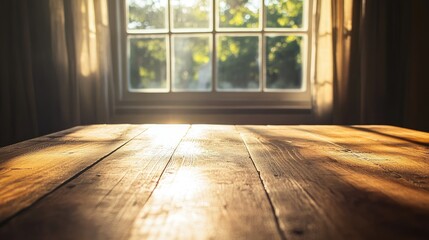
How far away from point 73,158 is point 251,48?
5.85ft

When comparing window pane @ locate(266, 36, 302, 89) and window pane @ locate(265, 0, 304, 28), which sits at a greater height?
window pane @ locate(265, 0, 304, 28)

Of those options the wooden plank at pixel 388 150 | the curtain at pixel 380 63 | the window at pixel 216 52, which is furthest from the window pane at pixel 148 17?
the wooden plank at pixel 388 150

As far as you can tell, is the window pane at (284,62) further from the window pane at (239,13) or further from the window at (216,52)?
the window pane at (239,13)

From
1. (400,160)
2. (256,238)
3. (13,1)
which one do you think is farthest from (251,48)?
(256,238)

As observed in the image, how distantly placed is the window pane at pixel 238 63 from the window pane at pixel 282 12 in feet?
0.49

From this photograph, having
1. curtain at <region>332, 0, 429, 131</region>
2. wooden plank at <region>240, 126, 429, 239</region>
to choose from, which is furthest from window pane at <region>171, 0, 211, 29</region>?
wooden plank at <region>240, 126, 429, 239</region>

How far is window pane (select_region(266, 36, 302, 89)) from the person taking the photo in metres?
2.31

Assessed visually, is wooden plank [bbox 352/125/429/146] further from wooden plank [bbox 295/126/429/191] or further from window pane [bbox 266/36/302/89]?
window pane [bbox 266/36/302/89]

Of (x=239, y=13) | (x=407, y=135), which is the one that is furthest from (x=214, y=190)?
(x=239, y=13)

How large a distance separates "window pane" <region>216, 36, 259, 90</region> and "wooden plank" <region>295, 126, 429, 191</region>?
1219 mm

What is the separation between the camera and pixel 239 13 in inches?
88.4

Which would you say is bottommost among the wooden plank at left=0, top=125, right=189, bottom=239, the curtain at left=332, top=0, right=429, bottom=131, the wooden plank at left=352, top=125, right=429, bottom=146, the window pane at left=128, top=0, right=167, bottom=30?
the wooden plank at left=352, top=125, right=429, bottom=146

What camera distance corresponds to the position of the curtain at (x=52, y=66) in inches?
71.1

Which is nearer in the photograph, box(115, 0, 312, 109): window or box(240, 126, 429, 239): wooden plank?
box(240, 126, 429, 239): wooden plank
